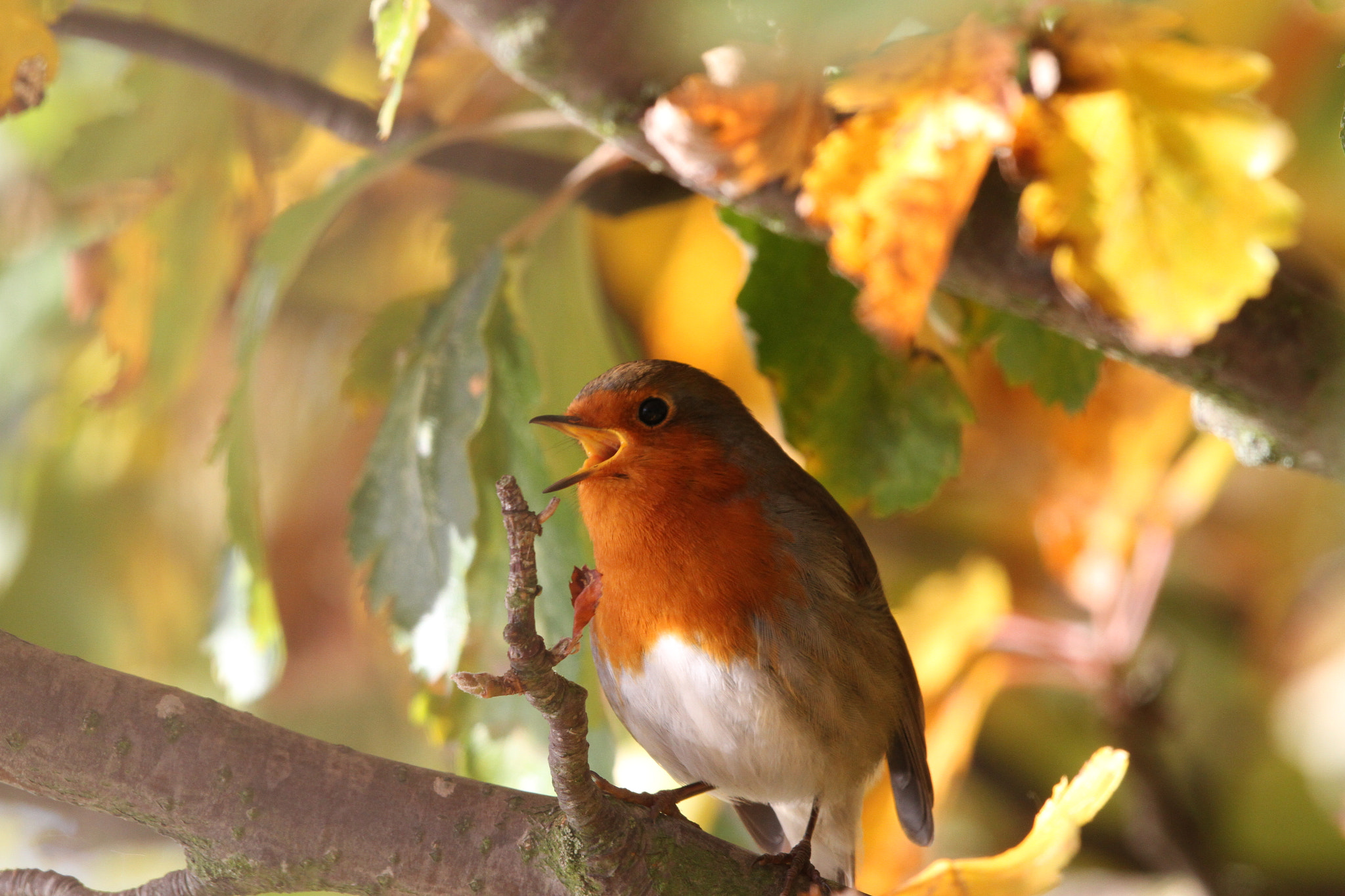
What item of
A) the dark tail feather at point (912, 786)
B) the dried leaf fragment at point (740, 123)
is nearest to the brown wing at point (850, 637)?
the dark tail feather at point (912, 786)

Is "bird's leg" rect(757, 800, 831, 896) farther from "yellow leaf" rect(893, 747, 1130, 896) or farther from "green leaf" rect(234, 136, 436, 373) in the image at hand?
"green leaf" rect(234, 136, 436, 373)

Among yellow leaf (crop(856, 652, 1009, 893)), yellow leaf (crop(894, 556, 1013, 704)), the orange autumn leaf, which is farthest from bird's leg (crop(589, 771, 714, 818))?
the orange autumn leaf

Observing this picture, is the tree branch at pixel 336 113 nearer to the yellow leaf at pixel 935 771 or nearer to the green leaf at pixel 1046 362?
the green leaf at pixel 1046 362

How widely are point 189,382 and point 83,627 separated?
0.37 meters

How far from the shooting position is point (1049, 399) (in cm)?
102

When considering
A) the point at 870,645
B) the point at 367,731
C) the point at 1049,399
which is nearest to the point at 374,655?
the point at 367,731

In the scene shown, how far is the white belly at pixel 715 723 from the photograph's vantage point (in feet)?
3.07

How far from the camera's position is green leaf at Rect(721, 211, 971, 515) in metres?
1.04

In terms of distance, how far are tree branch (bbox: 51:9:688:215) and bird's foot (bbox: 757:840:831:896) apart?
2.29 ft

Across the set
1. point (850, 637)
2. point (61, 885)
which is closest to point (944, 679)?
point (850, 637)

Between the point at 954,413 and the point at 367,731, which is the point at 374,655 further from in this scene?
the point at 954,413

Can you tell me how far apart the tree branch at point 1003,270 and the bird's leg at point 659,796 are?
0.44m

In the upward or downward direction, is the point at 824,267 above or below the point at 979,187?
below

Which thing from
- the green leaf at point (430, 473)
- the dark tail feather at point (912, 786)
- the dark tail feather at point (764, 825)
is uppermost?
the green leaf at point (430, 473)
